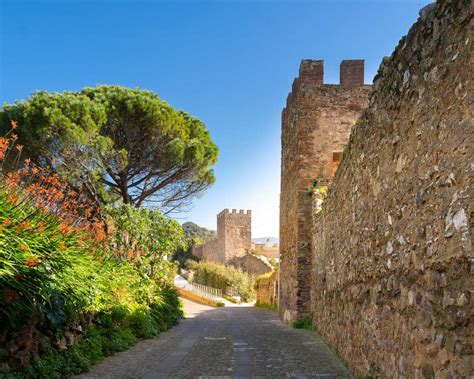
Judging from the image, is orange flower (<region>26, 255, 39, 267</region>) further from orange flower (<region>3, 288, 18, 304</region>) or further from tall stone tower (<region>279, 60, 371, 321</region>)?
tall stone tower (<region>279, 60, 371, 321</region>)

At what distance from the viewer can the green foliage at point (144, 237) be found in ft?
35.4

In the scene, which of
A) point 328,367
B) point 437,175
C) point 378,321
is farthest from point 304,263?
point 437,175

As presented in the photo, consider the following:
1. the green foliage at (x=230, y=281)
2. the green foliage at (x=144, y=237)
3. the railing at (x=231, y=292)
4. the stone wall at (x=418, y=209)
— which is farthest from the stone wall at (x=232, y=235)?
the stone wall at (x=418, y=209)

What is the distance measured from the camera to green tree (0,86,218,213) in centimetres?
1405

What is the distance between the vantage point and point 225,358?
6.72 m

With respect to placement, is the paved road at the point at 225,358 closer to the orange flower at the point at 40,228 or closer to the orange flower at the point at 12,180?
the orange flower at the point at 40,228

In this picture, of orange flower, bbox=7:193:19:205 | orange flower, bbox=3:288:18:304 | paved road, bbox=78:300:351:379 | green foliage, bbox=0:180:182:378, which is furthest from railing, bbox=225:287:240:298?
orange flower, bbox=3:288:18:304

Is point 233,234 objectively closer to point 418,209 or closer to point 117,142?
point 117,142

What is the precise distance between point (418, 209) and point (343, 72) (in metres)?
9.75

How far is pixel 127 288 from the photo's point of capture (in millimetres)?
8867

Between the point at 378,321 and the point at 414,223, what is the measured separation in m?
1.54

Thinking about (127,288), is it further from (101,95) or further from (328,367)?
(101,95)

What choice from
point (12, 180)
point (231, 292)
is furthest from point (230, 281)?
point (12, 180)

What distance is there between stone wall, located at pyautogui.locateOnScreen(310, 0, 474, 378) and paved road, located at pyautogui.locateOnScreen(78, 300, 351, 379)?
81 cm
